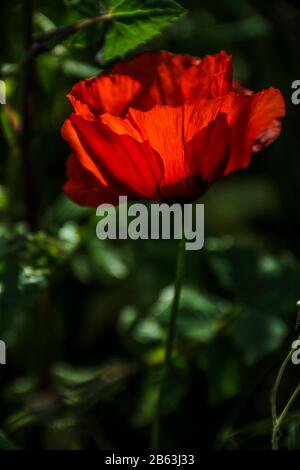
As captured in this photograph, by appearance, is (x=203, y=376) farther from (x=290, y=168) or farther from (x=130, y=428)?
(x=290, y=168)

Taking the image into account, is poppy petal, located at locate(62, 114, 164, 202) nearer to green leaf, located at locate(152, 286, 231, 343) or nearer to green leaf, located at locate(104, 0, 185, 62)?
green leaf, located at locate(104, 0, 185, 62)

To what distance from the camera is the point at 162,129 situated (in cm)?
74

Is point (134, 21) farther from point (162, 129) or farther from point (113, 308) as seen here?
point (113, 308)

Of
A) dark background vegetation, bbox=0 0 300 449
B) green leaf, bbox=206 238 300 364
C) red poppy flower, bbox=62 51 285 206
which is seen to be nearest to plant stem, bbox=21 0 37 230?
dark background vegetation, bbox=0 0 300 449

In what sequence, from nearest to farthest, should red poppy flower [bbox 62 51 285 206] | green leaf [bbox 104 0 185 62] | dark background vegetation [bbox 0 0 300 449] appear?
red poppy flower [bbox 62 51 285 206]
green leaf [bbox 104 0 185 62]
dark background vegetation [bbox 0 0 300 449]

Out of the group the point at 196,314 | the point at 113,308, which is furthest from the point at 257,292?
the point at 113,308

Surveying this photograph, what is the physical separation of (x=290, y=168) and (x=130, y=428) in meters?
0.56

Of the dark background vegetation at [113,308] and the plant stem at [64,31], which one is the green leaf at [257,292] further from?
the plant stem at [64,31]

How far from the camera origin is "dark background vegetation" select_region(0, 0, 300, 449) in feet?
3.47

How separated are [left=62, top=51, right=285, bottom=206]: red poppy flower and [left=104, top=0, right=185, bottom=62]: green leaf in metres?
0.02

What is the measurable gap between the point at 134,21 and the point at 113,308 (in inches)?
27.6

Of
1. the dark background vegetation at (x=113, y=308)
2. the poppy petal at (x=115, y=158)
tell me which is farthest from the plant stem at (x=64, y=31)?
the poppy petal at (x=115, y=158)

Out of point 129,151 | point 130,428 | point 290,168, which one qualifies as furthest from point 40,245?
point 290,168

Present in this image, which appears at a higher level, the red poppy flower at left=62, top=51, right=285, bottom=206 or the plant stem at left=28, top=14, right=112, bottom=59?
the plant stem at left=28, top=14, right=112, bottom=59
